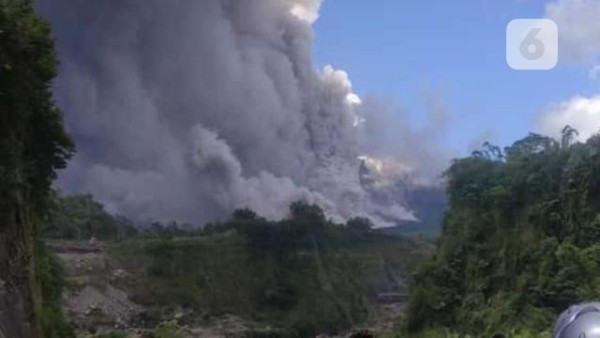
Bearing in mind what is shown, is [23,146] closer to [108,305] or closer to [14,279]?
[14,279]

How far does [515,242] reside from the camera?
42.6 m

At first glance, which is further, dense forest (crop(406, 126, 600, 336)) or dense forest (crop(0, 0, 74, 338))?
dense forest (crop(406, 126, 600, 336))

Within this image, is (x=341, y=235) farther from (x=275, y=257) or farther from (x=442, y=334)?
(x=442, y=334)

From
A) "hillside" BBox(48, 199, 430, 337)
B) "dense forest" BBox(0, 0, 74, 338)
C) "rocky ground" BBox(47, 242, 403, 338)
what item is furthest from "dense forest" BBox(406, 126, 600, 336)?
"hillside" BBox(48, 199, 430, 337)

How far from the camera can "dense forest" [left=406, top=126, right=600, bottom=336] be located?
36.8m

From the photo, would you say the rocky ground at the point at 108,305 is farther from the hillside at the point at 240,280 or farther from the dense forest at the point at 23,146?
the dense forest at the point at 23,146

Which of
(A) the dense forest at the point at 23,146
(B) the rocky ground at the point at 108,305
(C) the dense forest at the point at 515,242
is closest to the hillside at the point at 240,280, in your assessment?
(B) the rocky ground at the point at 108,305

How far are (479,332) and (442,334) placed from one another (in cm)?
258

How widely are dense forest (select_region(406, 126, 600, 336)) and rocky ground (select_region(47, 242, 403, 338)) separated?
28.6 meters

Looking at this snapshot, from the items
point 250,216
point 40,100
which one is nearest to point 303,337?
point 250,216

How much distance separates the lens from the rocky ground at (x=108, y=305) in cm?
7644

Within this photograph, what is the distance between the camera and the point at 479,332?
39.2m

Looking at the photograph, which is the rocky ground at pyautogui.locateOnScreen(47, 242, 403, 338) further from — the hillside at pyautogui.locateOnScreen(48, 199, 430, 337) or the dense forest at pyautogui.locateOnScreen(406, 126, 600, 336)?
the dense forest at pyautogui.locateOnScreen(406, 126, 600, 336)

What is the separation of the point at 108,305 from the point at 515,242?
153 feet
